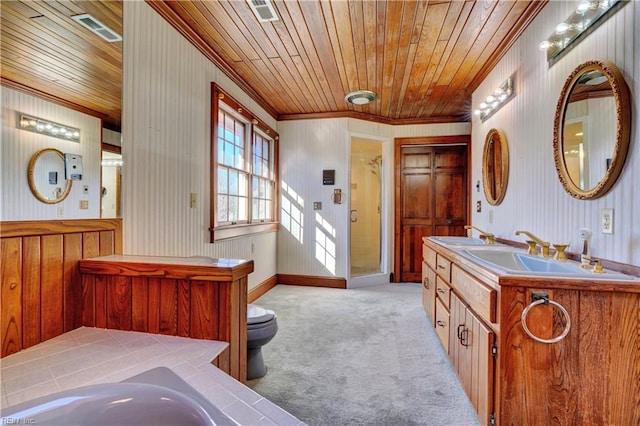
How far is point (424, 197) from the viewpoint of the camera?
15.1 ft

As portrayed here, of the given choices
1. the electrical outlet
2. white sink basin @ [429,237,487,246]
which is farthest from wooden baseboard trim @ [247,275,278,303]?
the electrical outlet

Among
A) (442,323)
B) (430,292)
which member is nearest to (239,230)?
(430,292)

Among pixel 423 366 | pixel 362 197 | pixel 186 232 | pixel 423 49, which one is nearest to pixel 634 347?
pixel 423 366

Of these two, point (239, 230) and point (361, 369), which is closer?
point (361, 369)

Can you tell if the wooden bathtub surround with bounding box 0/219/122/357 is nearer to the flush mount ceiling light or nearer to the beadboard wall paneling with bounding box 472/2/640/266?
the beadboard wall paneling with bounding box 472/2/640/266

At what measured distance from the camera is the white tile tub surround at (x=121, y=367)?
37.6 inches

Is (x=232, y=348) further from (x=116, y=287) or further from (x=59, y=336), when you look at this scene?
(x=59, y=336)

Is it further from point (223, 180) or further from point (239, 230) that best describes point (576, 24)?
point (239, 230)

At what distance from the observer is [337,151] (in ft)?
14.2

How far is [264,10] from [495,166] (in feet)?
7.55

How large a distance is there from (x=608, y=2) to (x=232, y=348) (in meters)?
2.39

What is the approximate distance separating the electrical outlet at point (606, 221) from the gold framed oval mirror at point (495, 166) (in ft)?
3.66

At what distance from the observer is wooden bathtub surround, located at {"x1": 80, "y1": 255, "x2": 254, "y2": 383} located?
1403mm

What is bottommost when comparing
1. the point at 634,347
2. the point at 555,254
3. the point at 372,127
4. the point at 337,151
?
the point at 634,347
